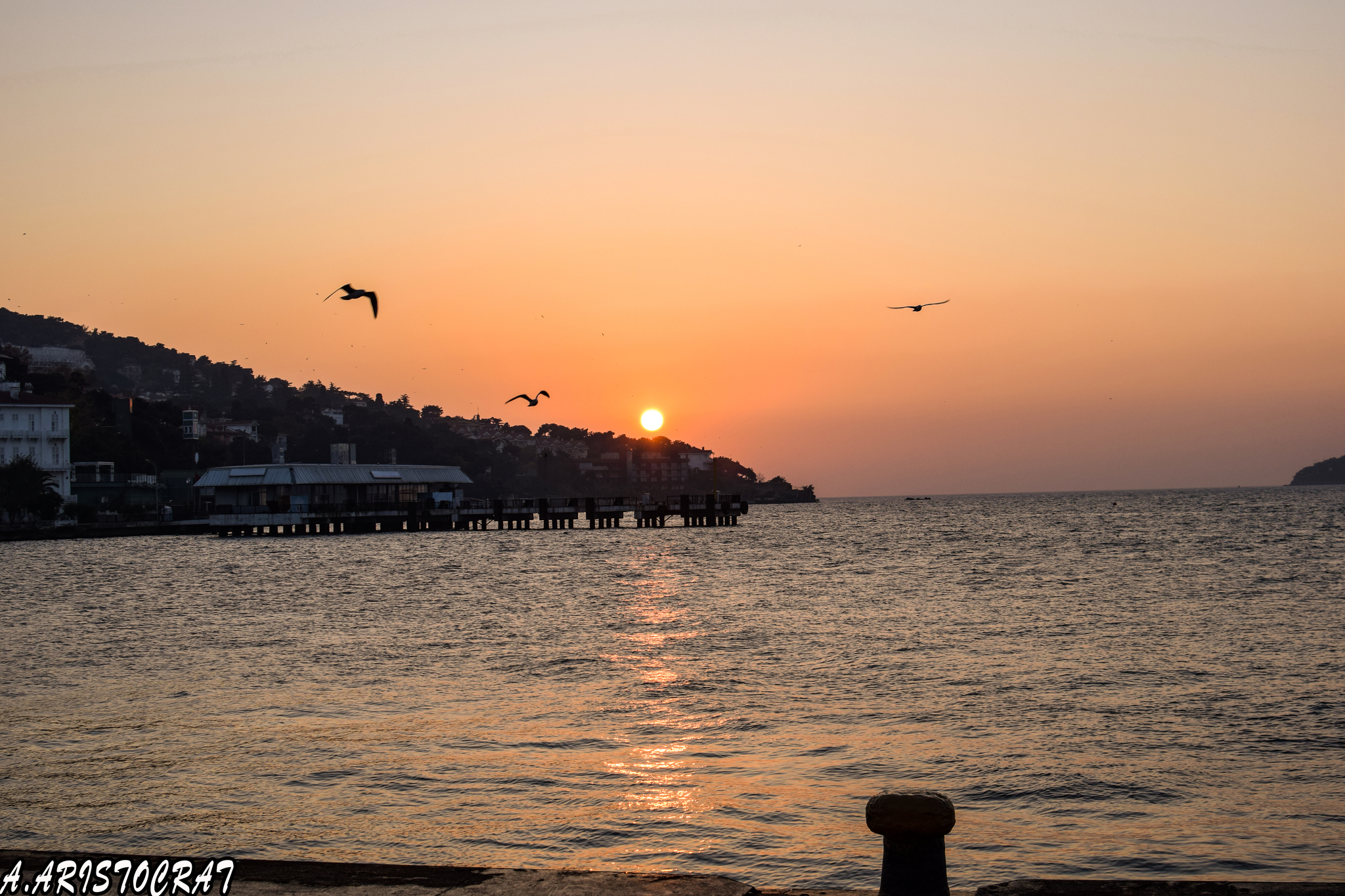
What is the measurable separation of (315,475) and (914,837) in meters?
123

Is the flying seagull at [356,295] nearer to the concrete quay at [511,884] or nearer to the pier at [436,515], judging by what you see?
the concrete quay at [511,884]

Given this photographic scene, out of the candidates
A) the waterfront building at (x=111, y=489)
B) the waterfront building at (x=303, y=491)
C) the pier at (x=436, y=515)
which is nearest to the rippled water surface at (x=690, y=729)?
the pier at (x=436, y=515)

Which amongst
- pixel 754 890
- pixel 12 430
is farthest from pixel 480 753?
pixel 12 430

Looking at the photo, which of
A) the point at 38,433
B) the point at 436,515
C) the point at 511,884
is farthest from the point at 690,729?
the point at 38,433

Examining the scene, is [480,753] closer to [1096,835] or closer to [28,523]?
[1096,835]

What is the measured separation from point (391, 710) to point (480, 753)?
3.92 meters

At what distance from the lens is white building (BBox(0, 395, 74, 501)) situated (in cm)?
11906

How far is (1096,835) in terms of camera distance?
489 inches

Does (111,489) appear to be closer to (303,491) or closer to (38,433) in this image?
(38,433)

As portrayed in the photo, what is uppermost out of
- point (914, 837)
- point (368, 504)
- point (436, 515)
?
point (368, 504)

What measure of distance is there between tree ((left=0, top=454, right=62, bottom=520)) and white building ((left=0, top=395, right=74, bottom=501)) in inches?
244

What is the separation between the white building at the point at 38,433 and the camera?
119062 millimetres

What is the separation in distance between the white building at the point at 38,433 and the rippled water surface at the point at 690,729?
8490 cm

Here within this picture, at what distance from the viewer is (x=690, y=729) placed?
1798 cm
